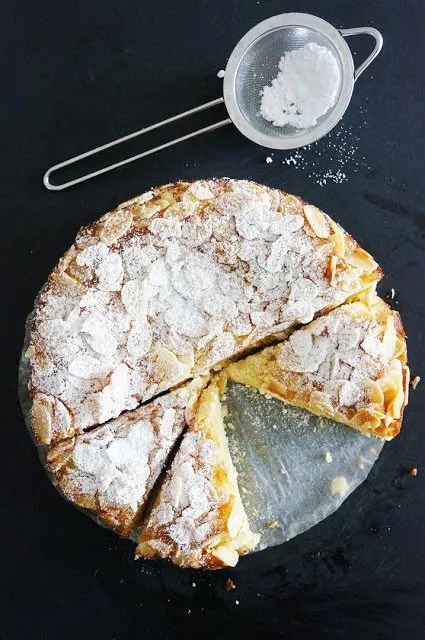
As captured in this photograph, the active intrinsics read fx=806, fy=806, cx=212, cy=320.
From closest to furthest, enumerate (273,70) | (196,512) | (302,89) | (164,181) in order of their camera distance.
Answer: (196,512) → (302,89) → (273,70) → (164,181)

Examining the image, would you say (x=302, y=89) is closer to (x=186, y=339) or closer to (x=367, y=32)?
(x=367, y=32)

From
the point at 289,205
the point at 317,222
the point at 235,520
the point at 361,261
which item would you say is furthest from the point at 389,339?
the point at 235,520

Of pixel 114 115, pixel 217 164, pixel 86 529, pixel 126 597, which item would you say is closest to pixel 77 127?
pixel 114 115

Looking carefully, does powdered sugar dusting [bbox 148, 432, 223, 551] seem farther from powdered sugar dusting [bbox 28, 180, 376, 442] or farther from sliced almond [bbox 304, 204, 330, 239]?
sliced almond [bbox 304, 204, 330, 239]

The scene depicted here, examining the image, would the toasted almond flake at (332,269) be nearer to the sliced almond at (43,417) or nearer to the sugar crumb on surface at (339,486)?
the sugar crumb on surface at (339,486)

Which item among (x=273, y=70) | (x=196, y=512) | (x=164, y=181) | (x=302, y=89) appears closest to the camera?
(x=196, y=512)

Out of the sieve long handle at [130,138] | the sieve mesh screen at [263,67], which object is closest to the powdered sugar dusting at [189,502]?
the sieve long handle at [130,138]
